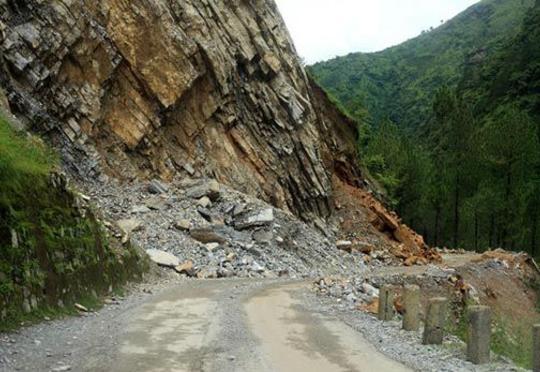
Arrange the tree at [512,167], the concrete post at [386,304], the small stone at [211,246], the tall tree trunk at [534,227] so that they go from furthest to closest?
the tall tree trunk at [534,227]
the tree at [512,167]
the small stone at [211,246]
the concrete post at [386,304]

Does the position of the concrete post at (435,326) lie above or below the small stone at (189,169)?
below

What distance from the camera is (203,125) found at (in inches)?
1385

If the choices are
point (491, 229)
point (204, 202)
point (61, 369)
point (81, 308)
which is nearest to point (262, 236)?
point (204, 202)

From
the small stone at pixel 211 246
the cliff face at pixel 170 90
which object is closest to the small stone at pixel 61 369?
the small stone at pixel 211 246

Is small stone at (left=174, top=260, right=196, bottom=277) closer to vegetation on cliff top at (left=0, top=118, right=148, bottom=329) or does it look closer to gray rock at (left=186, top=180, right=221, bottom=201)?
vegetation on cliff top at (left=0, top=118, right=148, bottom=329)

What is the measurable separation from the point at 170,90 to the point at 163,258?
1296 centimetres

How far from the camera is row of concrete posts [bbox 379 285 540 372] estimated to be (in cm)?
953

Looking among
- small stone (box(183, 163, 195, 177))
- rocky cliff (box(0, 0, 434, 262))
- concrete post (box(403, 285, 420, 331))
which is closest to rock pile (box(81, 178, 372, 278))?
small stone (box(183, 163, 195, 177))

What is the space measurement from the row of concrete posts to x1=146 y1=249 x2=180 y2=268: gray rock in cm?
1150

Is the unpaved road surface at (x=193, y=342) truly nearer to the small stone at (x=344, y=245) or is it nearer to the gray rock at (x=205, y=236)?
the gray rock at (x=205, y=236)

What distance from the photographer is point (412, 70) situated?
164250mm

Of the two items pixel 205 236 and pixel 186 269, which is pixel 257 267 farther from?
pixel 186 269

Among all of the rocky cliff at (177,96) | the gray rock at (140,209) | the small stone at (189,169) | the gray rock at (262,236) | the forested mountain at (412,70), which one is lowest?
the gray rock at (262,236)

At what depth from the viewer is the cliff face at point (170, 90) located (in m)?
28.6
